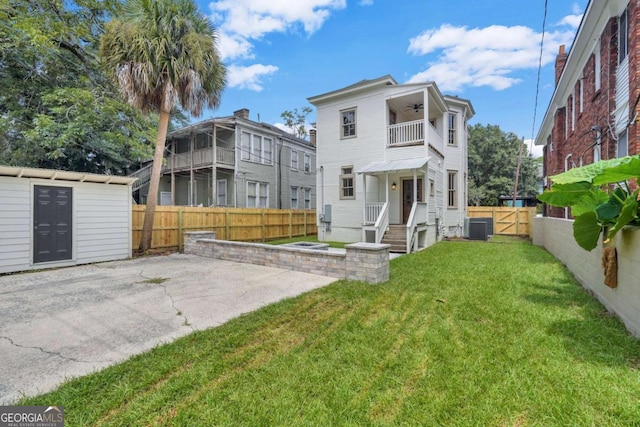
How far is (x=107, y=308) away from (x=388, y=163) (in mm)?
10216

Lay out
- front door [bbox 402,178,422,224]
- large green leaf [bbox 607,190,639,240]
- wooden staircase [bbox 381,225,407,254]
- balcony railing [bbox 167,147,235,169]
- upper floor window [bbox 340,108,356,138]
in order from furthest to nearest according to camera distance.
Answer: balcony railing [bbox 167,147,235,169]
upper floor window [bbox 340,108,356,138]
front door [bbox 402,178,422,224]
wooden staircase [bbox 381,225,407,254]
large green leaf [bbox 607,190,639,240]

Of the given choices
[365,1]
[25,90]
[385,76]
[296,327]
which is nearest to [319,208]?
[385,76]

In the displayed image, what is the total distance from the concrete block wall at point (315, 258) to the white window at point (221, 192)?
886cm

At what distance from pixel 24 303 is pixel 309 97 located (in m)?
12.5

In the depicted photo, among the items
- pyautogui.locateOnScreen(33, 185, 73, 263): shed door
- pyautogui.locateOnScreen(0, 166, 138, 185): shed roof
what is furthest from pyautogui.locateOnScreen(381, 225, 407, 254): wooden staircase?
pyautogui.locateOnScreen(33, 185, 73, 263): shed door

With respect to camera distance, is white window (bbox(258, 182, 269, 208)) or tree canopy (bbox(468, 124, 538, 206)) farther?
tree canopy (bbox(468, 124, 538, 206))

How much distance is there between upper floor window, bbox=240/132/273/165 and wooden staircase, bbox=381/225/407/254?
34.8 ft

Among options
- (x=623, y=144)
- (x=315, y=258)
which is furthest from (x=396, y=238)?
(x=623, y=144)

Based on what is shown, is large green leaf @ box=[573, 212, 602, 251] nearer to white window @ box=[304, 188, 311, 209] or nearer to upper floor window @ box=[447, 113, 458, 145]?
upper floor window @ box=[447, 113, 458, 145]

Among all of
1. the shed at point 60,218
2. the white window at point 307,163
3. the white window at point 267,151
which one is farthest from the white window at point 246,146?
the shed at point 60,218

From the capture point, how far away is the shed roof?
22.8 ft

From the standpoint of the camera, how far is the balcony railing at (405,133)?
1179cm

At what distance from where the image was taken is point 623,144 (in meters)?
7.27

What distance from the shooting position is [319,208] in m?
14.3
